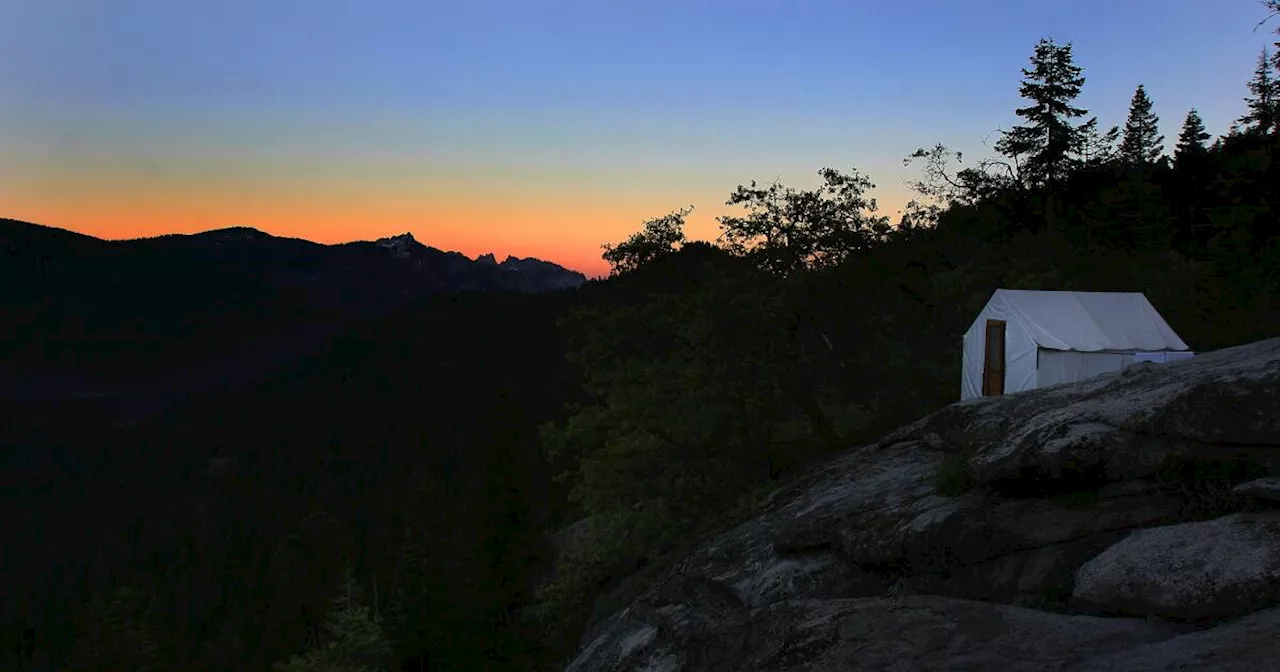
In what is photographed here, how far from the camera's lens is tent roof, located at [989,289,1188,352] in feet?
73.9

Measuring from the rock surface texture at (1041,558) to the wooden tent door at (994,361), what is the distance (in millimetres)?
11990

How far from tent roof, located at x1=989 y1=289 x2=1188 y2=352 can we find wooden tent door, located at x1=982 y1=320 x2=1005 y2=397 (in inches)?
30.9

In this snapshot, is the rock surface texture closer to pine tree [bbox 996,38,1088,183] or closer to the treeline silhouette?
the treeline silhouette

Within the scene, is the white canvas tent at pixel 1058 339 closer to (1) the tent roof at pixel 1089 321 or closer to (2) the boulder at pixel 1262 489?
(1) the tent roof at pixel 1089 321

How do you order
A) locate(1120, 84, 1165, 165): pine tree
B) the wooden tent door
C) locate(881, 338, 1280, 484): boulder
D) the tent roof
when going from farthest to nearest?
locate(1120, 84, 1165, 165): pine tree < the wooden tent door < the tent roof < locate(881, 338, 1280, 484): boulder

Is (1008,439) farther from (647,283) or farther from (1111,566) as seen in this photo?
(647,283)

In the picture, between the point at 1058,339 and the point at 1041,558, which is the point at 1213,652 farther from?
the point at 1058,339

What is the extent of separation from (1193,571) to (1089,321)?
2046cm

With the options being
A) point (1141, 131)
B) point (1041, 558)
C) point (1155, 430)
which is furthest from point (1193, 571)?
point (1141, 131)

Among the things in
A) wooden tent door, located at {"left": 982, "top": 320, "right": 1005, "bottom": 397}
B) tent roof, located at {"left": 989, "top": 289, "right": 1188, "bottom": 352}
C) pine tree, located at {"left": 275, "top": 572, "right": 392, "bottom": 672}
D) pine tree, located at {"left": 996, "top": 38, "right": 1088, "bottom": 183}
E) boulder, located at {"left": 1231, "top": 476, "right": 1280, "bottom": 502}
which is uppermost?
pine tree, located at {"left": 996, "top": 38, "right": 1088, "bottom": 183}

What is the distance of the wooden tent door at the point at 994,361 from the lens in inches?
929

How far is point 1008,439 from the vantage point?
355 inches

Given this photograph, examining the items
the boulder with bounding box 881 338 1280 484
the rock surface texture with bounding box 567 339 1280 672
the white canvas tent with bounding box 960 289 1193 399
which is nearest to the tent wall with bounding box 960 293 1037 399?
the white canvas tent with bounding box 960 289 1193 399

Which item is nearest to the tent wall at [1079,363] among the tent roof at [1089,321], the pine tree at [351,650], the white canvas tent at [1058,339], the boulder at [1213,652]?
the white canvas tent at [1058,339]
